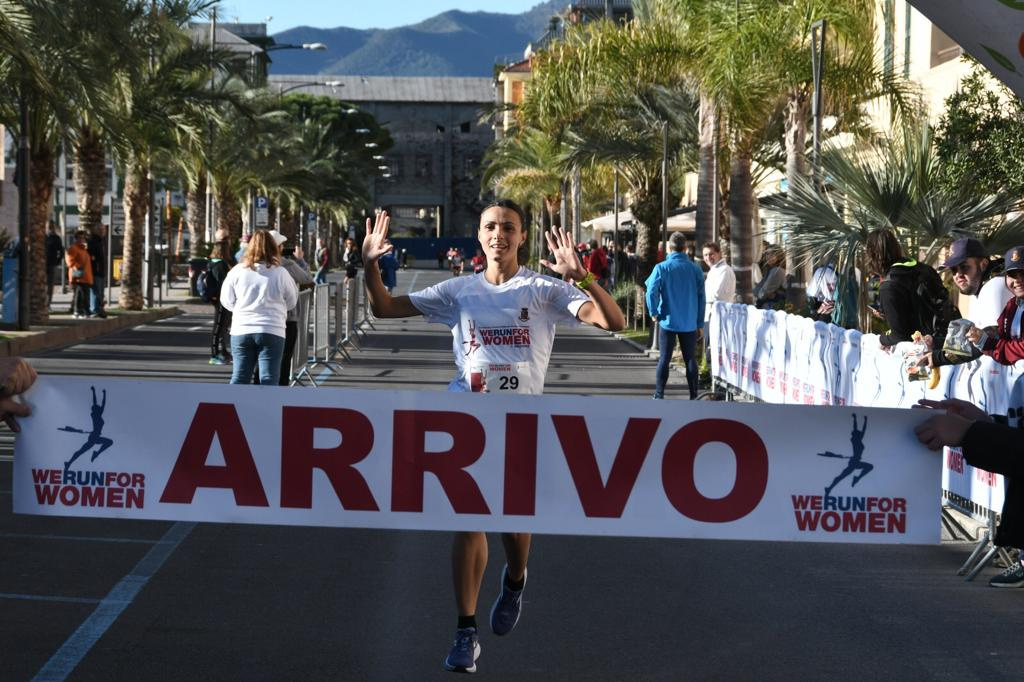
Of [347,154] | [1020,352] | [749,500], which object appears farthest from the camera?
[347,154]

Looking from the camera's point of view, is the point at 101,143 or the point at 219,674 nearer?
the point at 219,674

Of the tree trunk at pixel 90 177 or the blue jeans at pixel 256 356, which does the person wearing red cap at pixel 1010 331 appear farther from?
the tree trunk at pixel 90 177

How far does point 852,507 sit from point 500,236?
180cm

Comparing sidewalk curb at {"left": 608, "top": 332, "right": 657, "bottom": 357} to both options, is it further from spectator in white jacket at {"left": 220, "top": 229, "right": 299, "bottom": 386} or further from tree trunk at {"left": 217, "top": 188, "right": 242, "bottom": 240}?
tree trunk at {"left": 217, "top": 188, "right": 242, "bottom": 240}

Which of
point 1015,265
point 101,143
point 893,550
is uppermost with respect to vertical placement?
point 101,143

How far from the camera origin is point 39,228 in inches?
1153

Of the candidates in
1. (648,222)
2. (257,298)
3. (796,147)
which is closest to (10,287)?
(796,147)

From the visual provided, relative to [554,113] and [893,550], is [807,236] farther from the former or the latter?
[554,113]

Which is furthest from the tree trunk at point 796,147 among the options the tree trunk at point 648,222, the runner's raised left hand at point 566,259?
the tree trunk at point 648,222

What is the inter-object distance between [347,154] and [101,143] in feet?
218

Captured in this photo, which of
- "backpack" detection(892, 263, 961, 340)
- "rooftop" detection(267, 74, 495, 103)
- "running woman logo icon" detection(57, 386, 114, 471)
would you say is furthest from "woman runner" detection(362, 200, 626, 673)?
"rooftop" detection(267, 74, 495, 103)

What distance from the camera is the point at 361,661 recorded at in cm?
657

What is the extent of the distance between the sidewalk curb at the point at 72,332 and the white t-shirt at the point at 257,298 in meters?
9.08

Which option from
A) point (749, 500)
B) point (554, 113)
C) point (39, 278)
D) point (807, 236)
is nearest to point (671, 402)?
point (749, 500)
